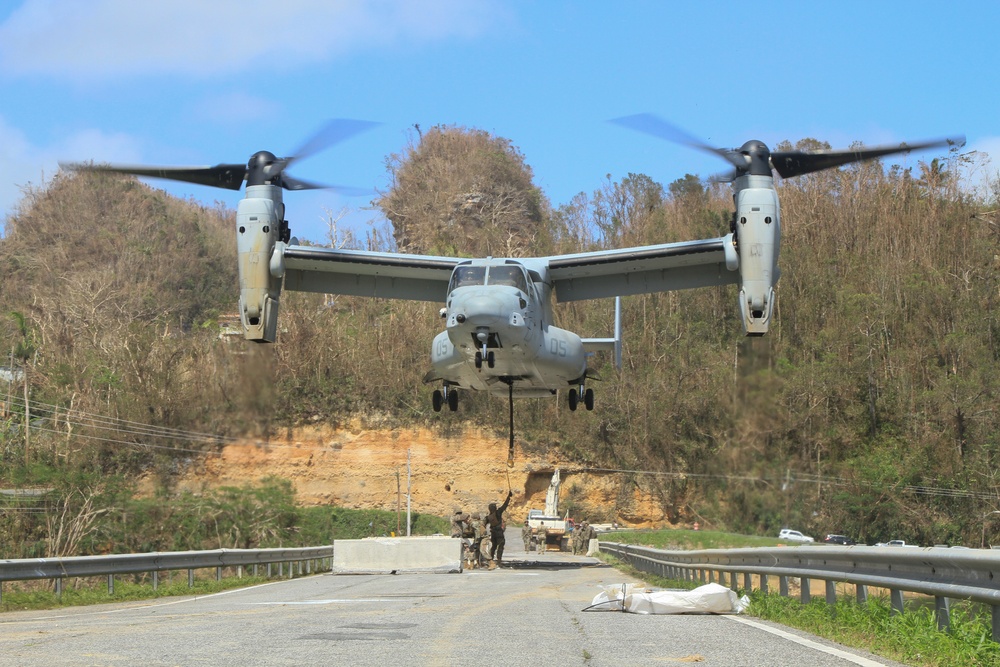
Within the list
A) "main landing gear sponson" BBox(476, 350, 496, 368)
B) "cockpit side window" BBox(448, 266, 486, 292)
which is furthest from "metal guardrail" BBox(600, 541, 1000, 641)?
"cockpit side window" BBox(448, 266, 486, 292)

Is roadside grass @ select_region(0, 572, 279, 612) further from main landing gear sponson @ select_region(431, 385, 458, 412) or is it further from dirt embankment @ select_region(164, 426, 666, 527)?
dirt embankment @ select_region(164, 426, 666, 527)

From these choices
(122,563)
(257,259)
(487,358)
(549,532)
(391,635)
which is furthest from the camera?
(549,532)

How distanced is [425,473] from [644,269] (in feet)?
105

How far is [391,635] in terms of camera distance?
9000 millimetres

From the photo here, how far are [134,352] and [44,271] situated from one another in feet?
191

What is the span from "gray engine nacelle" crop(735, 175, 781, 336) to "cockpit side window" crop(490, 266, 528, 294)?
473 centimetres

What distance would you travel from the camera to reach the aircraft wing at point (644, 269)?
2483 centimetres

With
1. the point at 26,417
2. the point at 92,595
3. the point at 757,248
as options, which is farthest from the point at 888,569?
the point at 26,417

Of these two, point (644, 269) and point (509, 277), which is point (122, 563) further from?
point (644, 269)

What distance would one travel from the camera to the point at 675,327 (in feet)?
147

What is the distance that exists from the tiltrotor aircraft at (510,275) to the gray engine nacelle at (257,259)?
23 mm

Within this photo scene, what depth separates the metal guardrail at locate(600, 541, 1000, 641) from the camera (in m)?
7.09

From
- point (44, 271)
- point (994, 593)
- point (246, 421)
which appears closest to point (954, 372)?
point (246, 421)

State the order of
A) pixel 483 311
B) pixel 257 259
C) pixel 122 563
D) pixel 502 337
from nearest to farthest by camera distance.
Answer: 1. pixel 122 563
2. pixel 483 311
3. pixel 502 337
4. pixel 257 259
